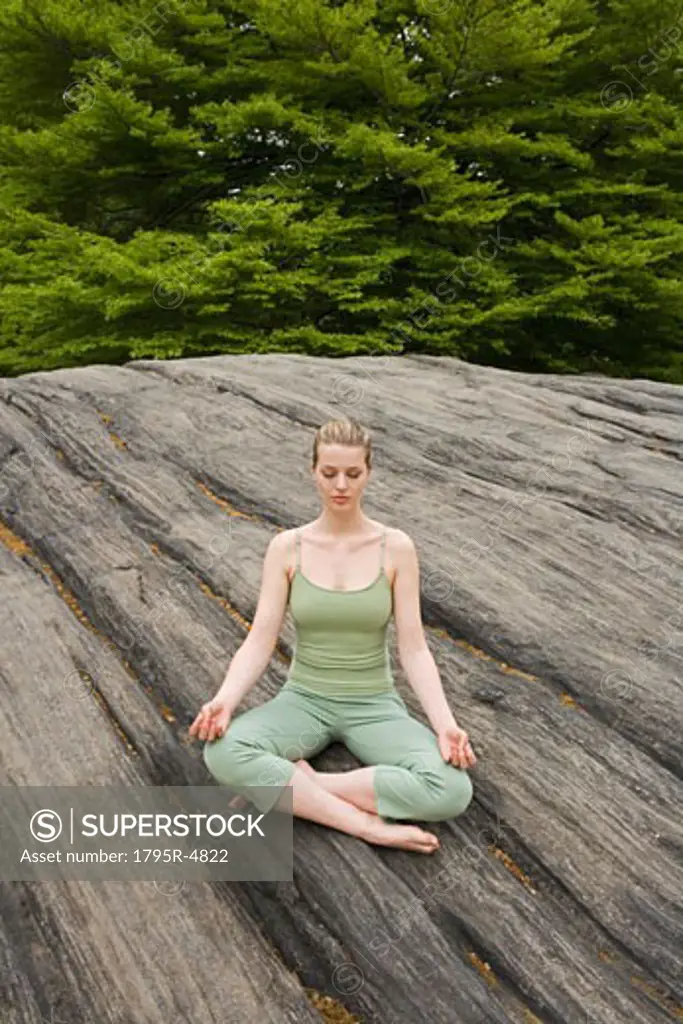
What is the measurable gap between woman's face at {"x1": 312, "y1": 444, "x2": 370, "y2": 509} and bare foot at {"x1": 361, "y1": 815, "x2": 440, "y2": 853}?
1.50 m

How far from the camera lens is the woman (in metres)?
3.91

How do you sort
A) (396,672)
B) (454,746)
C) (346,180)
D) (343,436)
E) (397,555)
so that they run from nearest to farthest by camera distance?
(454,746) → (343,436) → (397,555) → (396,672) → (346,180)

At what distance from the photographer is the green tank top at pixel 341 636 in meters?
4.12

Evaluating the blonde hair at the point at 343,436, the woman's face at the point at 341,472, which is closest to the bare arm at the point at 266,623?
the woman's face at the point at 341,472

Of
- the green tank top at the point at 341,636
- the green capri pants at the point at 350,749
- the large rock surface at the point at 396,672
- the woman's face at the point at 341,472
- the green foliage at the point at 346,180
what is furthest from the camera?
the green foliage at the point at 346,180

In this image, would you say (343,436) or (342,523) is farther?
(342,523)

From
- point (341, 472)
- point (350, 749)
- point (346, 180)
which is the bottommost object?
point (350, 749)

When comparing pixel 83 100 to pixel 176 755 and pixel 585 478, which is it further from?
pixel 176 755

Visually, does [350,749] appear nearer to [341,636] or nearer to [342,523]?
[341,636]

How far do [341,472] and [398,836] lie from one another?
172 centimetres

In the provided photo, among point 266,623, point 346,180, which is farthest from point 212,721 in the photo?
point 346,180

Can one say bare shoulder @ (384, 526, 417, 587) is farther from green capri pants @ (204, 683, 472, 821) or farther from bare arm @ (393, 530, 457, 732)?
green capri pants @ (204, 683, 472, 821)

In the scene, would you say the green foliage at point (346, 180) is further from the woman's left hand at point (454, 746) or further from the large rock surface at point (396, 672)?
the woman's left hand at point (454, 746)

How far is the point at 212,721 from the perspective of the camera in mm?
3908
